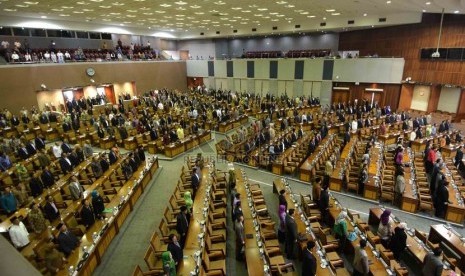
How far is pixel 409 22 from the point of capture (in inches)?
861

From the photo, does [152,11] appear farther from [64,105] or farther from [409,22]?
[409,22]

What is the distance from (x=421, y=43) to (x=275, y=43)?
630 inches

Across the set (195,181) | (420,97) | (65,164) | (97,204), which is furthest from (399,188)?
(420,97)

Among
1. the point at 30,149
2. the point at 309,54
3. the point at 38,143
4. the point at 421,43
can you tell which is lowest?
the point at 30,149

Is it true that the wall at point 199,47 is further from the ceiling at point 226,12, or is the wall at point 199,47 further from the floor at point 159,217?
the floor at point 159,217

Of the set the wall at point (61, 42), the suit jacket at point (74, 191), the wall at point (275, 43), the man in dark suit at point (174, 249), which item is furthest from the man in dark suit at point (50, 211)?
the wall at point (275, 43)

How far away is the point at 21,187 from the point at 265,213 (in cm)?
843

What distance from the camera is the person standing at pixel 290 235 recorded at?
24.4 feet

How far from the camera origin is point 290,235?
7.56m

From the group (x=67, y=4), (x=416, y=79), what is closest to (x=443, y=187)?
(x=416, y=79)

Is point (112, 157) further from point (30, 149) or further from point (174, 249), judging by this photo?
point (174, 249)

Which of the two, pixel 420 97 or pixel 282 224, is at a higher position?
pixel 420 97

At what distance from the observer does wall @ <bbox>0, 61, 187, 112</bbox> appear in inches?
812

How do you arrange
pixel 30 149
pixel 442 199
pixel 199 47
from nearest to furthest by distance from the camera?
pixel 442 199 → pixel 30 149 → pixel 199 47
